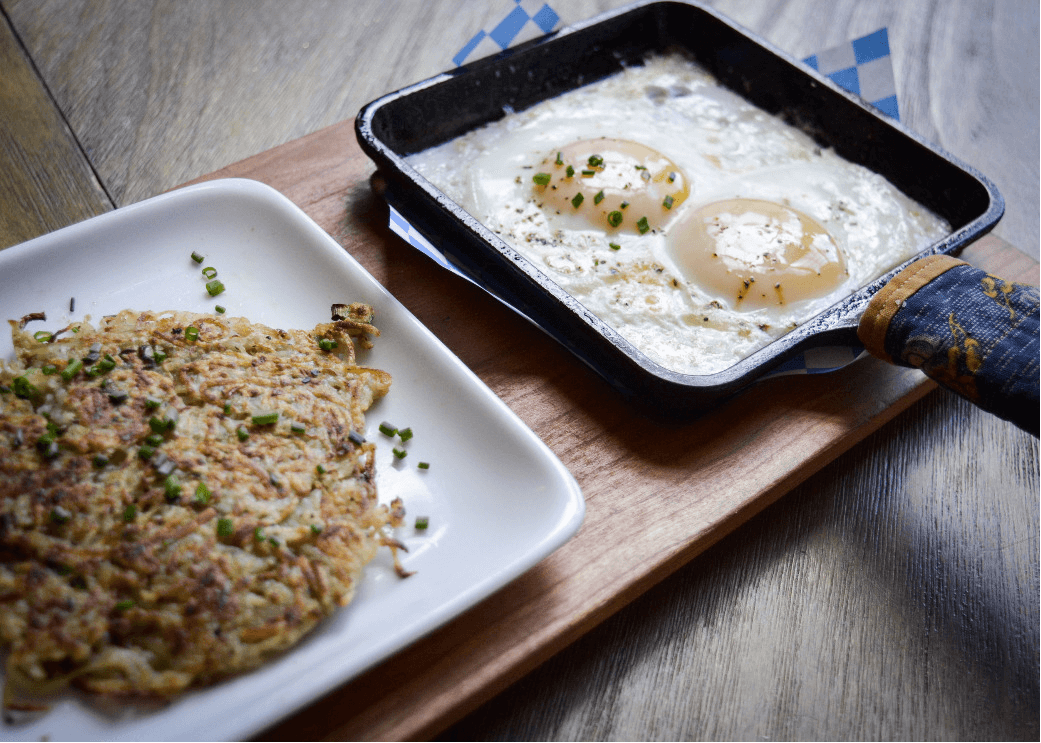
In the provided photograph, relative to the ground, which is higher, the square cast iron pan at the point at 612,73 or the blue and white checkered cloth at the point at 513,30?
Answer: the blue and white checkered cloth at the point at 513,30

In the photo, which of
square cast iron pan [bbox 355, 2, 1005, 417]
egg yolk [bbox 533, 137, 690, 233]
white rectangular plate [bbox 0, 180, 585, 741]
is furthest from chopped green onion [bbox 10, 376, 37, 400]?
egg yolk [bbox 533, 137, 690, 233]

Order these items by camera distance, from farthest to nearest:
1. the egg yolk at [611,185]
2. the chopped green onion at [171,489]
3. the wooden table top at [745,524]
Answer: the egg yolk at [611,185] → the wooden table top at [745,524] → the chopped green onion at [171,489]

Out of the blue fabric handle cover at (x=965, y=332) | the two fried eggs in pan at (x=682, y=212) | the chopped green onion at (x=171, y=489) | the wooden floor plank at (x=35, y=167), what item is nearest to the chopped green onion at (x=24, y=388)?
the chopped green onion at (x=171, y=489)

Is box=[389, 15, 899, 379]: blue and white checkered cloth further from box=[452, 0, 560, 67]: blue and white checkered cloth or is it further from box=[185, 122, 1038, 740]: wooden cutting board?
box=[185, 122, 1038, 740]: wooden cutting board

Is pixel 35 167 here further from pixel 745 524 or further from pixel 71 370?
pixel 745 524

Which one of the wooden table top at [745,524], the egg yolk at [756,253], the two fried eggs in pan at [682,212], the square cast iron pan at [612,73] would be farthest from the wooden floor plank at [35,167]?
the egg yolk at [756,253]

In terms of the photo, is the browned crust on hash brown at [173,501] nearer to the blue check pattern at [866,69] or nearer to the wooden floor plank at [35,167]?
the wooden floor plank at [35,167]

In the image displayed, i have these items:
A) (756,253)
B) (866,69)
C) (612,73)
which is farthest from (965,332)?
(612,73)

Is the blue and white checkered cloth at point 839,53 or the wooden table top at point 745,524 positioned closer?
the wooden table top at point 745,524

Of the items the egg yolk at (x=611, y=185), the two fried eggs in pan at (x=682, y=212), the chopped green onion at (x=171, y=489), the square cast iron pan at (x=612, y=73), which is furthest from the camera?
the egg yolk at (x=611, y=185)
